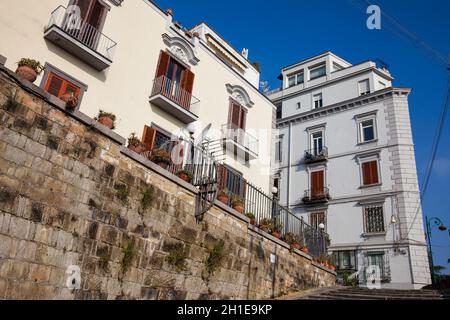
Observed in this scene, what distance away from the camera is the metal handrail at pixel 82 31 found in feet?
34.2

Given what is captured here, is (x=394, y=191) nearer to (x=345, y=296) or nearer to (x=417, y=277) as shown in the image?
(x=417, y=277)

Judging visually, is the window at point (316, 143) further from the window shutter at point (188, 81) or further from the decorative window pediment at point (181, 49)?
the window shutter at point (188, 81)

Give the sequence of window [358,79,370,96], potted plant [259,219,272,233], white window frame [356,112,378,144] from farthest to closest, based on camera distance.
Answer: window [358,79,370,96]
white window frame [356,112,378,144]
potted plant [259,219,272,233]

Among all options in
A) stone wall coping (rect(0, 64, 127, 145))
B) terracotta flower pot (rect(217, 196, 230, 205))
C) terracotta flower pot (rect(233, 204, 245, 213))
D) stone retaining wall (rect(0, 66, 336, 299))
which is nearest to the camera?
stone retaining wall (rect(0, 66, 336, 299))

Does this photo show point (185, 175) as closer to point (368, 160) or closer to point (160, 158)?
point (160, 158)

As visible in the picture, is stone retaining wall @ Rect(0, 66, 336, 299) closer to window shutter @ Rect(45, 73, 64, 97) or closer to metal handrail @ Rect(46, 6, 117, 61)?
window shutter @ Rect(45, 73, 64, 97)

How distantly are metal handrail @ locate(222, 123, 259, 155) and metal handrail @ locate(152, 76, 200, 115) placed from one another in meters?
2.08

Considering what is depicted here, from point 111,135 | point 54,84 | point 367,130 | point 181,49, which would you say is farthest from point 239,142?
point 367,130

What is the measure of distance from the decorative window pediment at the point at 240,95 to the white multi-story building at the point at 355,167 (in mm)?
10082

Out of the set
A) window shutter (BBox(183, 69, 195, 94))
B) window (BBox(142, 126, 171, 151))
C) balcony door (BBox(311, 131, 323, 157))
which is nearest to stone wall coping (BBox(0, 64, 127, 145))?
window (BBox(142, 126, 171, 151))

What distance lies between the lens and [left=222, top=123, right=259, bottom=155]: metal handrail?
51.6 feet

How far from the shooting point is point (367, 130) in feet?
80.1

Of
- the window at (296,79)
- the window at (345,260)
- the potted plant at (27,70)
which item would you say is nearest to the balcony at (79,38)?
the potted plant at (27,70)

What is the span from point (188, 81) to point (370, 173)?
14720 mm
